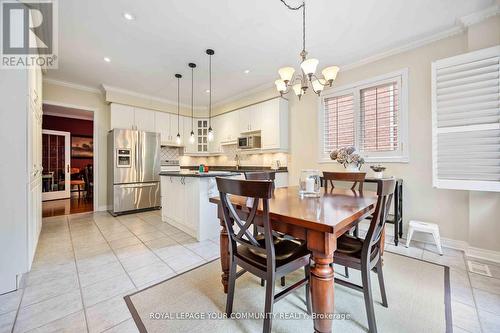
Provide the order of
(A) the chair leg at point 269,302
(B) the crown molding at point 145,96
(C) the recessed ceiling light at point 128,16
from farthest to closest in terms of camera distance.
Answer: (B) the crown molding at point 145,96
(C) the recessed ceiling light at point 128,16
(A) the chair leg at point 269,302

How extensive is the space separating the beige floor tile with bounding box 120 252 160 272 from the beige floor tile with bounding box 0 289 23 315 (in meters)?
0.76

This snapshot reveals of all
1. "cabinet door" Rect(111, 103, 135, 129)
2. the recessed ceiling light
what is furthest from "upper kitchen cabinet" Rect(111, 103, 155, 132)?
the recessed ceiling light

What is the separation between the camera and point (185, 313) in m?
1.54

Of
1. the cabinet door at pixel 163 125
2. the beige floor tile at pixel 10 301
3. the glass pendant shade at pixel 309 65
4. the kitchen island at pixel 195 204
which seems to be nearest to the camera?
the beige floor tile at pixel 10 301

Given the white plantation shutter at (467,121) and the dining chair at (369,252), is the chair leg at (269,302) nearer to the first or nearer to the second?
the dining chair at (369,252)

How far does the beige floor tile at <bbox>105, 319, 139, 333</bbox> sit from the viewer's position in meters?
1.37

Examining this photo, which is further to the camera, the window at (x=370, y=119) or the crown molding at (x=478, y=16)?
the window at (x=370, y=119)

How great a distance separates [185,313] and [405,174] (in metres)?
3.19

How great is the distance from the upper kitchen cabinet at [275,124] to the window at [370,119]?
76 centimetres

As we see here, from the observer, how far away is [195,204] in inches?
119

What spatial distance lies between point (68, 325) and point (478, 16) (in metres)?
4.81

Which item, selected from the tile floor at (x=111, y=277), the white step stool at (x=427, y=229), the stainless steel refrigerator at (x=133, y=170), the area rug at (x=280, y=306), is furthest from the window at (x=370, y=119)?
the stainless steel refrigerator at (x=133, y=170)

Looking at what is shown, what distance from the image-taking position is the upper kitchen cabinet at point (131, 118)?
15.2 feet

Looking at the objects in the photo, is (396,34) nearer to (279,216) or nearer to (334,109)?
(334,109)
